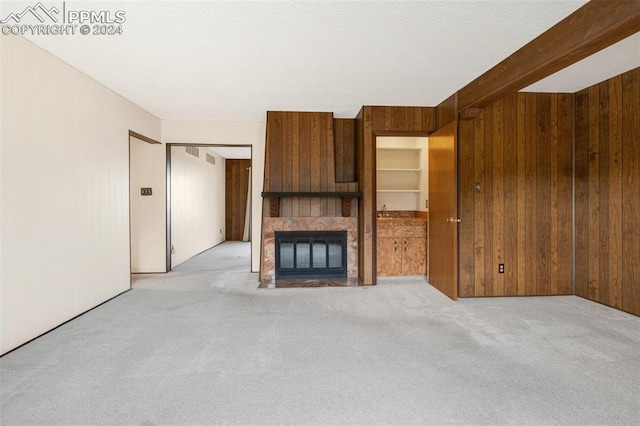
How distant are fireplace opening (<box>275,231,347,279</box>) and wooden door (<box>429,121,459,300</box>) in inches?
49.5

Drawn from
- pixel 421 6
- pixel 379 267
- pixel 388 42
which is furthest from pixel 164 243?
pixel 421 6

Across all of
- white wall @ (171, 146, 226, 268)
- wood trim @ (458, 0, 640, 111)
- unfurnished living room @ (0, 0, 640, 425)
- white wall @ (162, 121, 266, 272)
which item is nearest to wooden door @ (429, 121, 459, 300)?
unfurnished living room @ (0, 0, 640, 425)

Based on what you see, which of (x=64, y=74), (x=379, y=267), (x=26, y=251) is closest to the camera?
(x=26, y=251)

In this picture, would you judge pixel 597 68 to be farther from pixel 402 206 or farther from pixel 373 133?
pixel 402 206

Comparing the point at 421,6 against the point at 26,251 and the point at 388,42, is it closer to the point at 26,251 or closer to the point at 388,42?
the point at 388,42

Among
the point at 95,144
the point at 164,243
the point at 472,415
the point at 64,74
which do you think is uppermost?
the point at 64,74

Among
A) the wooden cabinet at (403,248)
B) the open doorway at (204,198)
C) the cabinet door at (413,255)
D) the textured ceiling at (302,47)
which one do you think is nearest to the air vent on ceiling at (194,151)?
the open doorway at (204,198)

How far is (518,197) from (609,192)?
0.84m

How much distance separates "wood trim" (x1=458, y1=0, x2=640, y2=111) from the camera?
1.88 meters

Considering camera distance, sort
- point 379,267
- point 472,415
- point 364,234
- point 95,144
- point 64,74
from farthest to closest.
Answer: point 379,267 < point 364,234 < point 95,144 < point 64,74 < point 472,415

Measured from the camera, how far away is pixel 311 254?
14.9 ft

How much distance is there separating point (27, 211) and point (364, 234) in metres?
3.53

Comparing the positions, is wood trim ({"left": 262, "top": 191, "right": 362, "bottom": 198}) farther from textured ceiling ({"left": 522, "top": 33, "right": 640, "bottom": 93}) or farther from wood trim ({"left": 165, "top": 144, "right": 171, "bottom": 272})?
textured ceiling ({"left": 522, "top": 33, "right": 640, "bottom": 93})

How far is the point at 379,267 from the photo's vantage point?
476cm
